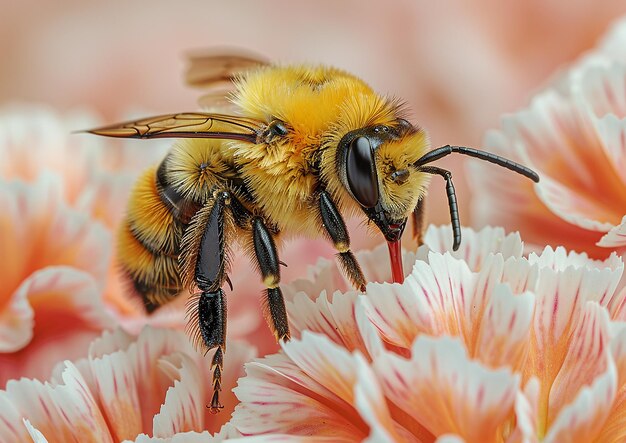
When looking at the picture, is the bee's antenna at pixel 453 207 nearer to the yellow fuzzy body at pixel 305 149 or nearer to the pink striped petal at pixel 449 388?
the yellow fuzzy body at pixel 305 149

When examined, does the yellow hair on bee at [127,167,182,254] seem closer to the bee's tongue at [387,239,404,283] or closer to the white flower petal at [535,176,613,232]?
the bee's tongue at [387,239,404,283]

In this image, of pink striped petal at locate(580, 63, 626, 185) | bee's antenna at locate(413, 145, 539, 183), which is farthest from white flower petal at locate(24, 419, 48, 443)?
pink striped petal at locate(580, 63, 626, 185)

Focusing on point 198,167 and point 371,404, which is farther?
point 198,167

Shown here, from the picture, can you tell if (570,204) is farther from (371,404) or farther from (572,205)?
(371,404)

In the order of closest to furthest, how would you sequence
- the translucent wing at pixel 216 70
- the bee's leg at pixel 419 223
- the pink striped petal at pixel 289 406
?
the pink striped petal at pixel 289 406, the bee's leg at pixel 419 223, the translucent wing at pixel 216 70

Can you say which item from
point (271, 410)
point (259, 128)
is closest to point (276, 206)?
point (259, 128)

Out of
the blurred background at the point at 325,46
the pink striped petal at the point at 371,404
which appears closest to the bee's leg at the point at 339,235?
the pink striped petal at the point at 371,404

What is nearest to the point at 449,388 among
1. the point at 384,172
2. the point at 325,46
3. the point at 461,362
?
the point at 461,362
